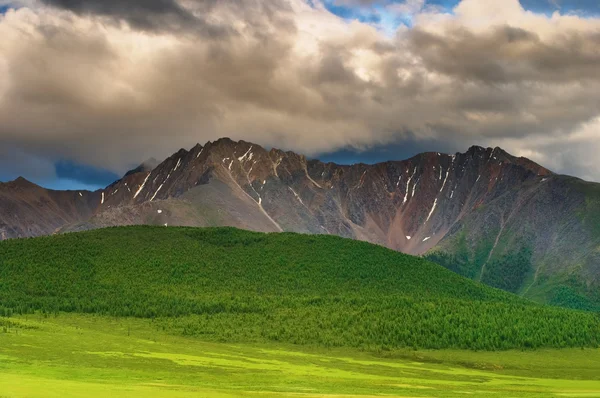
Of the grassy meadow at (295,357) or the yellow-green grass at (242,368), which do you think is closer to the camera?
the yellow-green grass at (242,368)

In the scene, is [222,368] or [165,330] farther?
[165,330]

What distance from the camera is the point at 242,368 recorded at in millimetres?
111688

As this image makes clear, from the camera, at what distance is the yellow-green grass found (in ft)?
258

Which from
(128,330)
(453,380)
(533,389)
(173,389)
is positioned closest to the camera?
(173,389)

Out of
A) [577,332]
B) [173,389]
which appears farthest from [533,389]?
[577,332]

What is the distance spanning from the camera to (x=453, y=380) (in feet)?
385

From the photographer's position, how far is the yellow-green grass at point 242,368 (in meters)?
78.6

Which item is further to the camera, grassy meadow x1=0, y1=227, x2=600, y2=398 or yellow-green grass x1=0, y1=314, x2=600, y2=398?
grassy meadow x1=0, y1=227, x2=600, y2=398

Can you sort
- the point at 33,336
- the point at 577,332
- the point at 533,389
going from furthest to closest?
the point at 577,332 < the point at 33,336 < the point at 533,389

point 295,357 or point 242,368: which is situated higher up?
point 242,368

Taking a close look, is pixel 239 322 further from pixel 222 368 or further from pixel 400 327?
pixel 222 368

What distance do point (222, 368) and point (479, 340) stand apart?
9123cm

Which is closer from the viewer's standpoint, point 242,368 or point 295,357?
point 242,368

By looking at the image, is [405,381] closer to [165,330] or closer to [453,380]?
[453,380]
